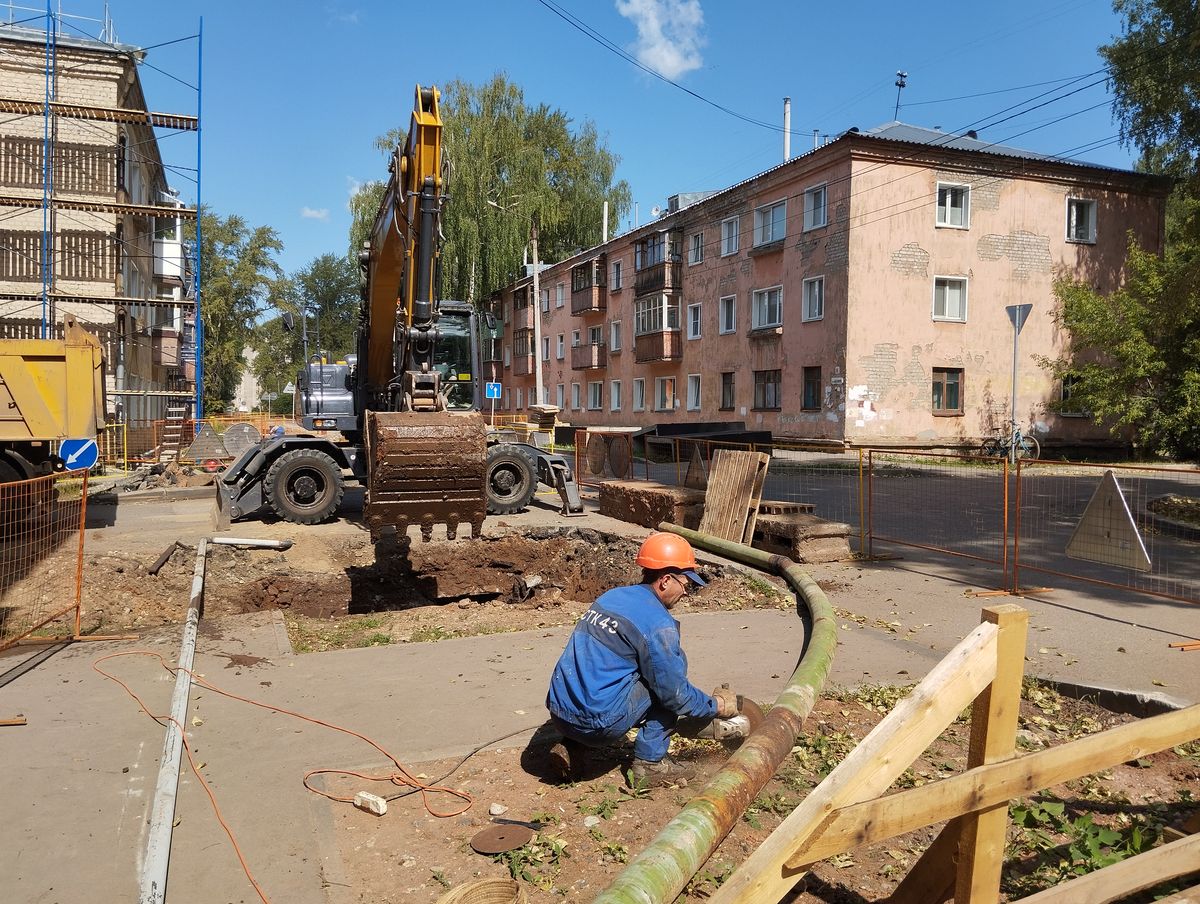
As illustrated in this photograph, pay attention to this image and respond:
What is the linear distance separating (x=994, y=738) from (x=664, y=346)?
1320 inches

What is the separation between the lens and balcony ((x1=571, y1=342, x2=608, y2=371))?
4244 cm

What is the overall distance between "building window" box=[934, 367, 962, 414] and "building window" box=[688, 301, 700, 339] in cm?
1017

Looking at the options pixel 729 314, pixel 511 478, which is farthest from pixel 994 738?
pixel 729 314

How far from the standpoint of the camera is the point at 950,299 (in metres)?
27.5

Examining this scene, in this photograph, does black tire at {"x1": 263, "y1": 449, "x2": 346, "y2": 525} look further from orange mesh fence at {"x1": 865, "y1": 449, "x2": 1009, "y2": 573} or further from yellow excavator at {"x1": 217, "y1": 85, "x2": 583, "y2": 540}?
orange mesh fence at {"x1": 865, "y1": 449, "x2": 1009, "y2": 573}

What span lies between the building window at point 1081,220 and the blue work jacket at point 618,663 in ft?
98.9

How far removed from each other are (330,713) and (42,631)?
12.8 feet

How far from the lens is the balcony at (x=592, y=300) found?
4197cm

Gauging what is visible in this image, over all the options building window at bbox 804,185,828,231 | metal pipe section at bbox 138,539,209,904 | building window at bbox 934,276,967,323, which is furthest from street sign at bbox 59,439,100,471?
building window at bbox 934,276,967,323

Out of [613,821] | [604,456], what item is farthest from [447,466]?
[604,456]

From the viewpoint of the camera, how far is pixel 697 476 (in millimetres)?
13344

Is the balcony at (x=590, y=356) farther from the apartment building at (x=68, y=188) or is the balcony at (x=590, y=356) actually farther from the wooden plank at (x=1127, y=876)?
the wooden plank at (x=1127, y=876)

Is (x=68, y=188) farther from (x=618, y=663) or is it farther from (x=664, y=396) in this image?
(x=618, y=663)

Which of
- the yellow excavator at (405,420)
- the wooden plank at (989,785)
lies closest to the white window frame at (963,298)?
the yellow excavator at (405,420)
